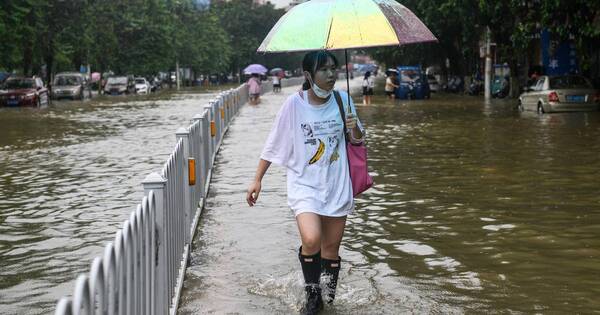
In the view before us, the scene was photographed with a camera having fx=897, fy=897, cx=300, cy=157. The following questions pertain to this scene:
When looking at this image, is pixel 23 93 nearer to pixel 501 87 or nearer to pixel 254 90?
pixel 254 90

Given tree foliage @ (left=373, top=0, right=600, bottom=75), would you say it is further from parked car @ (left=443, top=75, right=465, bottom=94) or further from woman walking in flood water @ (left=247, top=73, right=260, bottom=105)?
woman walking in flood water @ (left=247, top=73, right=260, bottom=105)

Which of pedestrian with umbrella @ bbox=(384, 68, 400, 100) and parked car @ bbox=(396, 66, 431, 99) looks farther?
parked car @ bbox=(396, 66, 431, 99)

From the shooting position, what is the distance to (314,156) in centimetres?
555

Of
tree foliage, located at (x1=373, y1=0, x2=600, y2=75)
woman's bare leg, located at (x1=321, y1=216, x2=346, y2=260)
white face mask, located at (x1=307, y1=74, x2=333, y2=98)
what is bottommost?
woman's bare leg, located at (x1=321, y1=216, x2=346, y2=260)

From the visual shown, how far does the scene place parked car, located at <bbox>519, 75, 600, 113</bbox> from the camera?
88.3 ft

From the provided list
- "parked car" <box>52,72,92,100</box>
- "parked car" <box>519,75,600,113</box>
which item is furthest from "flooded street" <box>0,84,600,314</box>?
"parked car" <box>52,72,92,100</box>

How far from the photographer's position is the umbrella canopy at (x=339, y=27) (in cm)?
588

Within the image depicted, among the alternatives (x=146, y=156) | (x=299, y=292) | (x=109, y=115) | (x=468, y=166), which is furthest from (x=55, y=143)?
(x=299, y=292)

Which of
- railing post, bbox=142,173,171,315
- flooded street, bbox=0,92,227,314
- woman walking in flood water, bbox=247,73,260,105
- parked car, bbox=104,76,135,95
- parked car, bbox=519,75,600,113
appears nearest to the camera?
railing post, bbox=142,173,171,315

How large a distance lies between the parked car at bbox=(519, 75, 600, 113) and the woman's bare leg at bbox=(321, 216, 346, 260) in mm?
22542

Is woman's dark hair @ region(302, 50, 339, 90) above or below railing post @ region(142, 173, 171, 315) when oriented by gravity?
above

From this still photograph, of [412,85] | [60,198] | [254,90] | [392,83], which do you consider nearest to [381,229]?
[60,198]

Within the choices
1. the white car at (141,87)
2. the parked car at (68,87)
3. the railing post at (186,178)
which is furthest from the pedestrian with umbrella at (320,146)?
the white car at (141,87)

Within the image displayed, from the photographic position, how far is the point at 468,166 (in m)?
13.9
